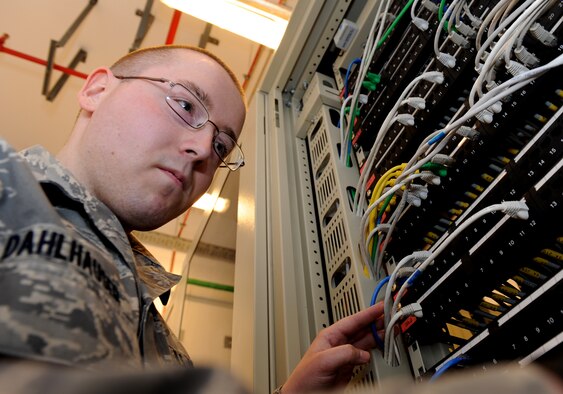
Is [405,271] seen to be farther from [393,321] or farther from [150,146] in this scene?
[150,146]

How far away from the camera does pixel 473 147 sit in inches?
29.7

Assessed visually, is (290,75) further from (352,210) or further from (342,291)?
(342,291)

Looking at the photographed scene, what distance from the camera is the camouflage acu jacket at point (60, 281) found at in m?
0.32

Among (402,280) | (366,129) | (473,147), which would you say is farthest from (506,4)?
(402,280)

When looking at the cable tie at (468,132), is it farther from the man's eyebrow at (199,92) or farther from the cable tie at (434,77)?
the man's eyebrow at (199,92)

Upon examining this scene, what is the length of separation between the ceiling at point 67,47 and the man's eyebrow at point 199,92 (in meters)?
1.32

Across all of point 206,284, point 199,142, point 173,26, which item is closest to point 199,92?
point 199,142

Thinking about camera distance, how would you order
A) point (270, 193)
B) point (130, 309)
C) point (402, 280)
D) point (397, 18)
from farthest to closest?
1. point (270, 193)
2. point (397, 18)
3. point (402, 280)
4. point (130, 309)

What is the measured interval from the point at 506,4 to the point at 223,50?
2461 millimetres

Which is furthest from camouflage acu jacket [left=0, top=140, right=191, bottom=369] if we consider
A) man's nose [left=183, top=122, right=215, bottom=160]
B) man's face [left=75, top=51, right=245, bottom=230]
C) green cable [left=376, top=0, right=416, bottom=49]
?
green cable [left=376, top=0, right=416, bottom=49]

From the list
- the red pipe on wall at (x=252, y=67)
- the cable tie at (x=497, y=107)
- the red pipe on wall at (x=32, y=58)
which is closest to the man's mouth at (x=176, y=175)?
the cable tie at (x=497, y=107)

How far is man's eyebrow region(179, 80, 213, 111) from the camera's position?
37.5 inches

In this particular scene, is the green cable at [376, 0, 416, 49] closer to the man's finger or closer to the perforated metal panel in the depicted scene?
the perforated metal panel

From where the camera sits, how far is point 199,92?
96 cm
